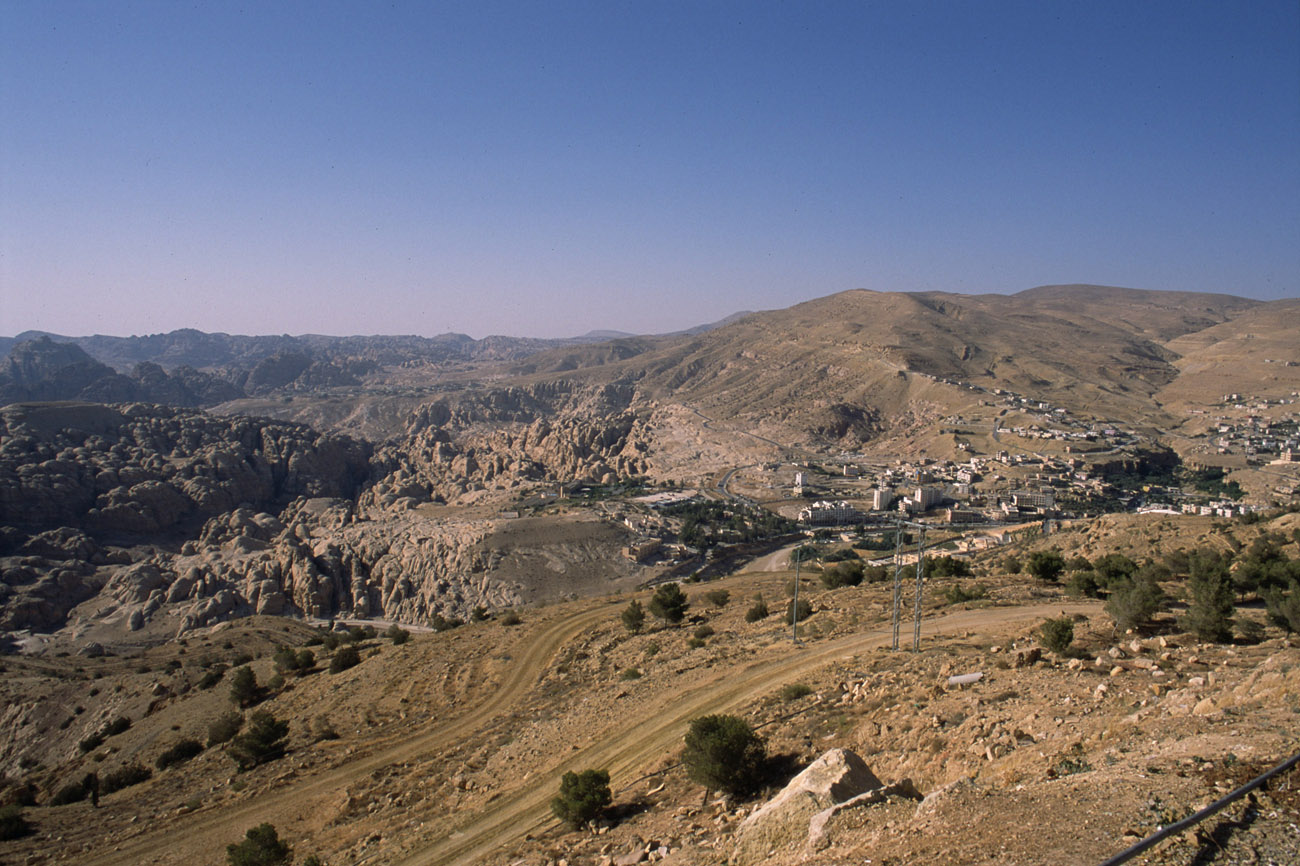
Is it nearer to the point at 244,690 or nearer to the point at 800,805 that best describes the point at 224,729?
the point at 244,690

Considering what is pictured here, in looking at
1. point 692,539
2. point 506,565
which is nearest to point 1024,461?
point 692,539

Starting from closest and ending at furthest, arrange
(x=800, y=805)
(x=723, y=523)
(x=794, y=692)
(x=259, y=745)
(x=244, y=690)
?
(x=800, y=805) < (x=794, y=692) < (x=259, y=745) < (x=244, y=690) < (x=723, y=523)

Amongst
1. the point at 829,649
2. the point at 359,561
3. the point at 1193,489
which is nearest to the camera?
the point at 829,649

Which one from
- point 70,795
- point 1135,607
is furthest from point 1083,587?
point 70,795

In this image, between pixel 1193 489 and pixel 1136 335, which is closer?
pixel 1193 489

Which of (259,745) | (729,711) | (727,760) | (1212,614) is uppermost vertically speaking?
(1212,614)

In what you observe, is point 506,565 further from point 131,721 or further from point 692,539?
point 131,721

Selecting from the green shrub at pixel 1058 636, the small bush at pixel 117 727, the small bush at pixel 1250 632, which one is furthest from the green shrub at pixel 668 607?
Answer: the small bush at pixel 117 727

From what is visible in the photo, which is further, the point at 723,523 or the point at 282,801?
the point at 723,523
